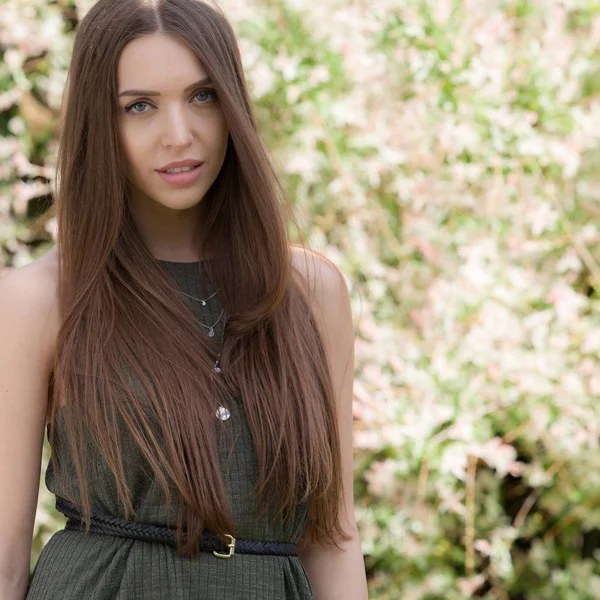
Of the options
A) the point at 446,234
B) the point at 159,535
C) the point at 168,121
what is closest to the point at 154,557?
the point at 159,535

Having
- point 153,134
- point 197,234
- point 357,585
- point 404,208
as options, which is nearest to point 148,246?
point 197,234

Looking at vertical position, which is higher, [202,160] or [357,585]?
[202,160]

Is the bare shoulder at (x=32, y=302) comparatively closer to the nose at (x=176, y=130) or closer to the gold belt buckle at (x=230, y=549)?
the nose at (x=176, y=130)

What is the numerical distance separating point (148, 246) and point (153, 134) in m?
0.22

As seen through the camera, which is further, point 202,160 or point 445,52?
point 445,52

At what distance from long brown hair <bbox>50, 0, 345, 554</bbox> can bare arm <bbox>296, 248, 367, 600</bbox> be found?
0.14 ft

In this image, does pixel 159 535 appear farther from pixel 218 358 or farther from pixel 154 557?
pixel 218 358

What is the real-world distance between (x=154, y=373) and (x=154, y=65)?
1.49 ft

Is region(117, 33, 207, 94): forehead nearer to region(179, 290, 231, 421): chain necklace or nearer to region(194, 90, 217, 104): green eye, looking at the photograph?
region(194, 90, 217, 104): green eye

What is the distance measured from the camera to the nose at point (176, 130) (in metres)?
1.56

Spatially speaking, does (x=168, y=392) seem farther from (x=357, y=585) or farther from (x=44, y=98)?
(x=44, y=98)

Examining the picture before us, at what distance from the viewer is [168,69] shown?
5.10 feet

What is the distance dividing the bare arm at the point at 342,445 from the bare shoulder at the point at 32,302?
441 mm

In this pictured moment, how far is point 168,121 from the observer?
156 cm
